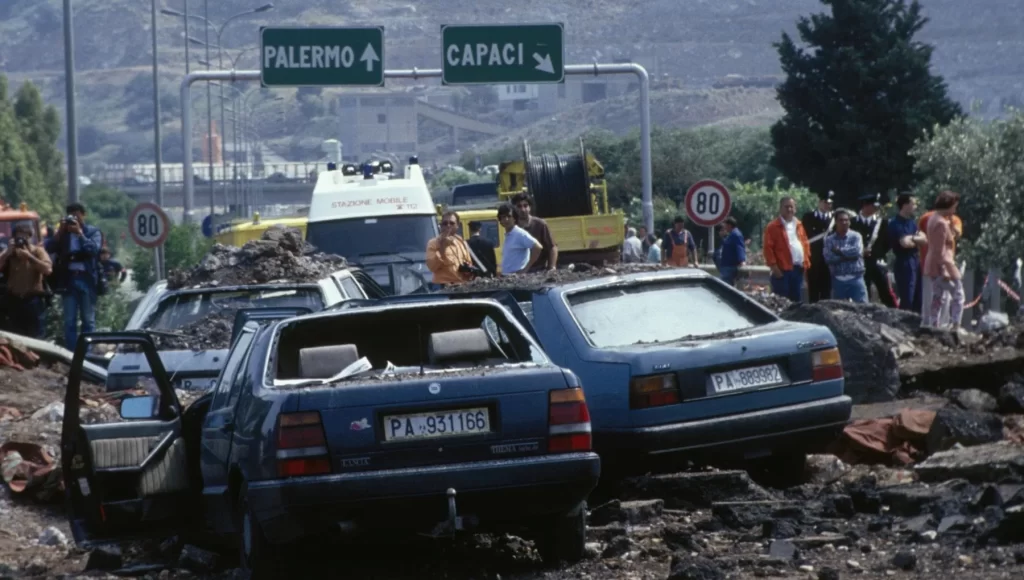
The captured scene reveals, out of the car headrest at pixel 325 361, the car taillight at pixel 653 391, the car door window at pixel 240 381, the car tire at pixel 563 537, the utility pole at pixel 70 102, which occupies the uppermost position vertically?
the utility pole at pixel 70 102

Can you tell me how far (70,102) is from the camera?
27422mm

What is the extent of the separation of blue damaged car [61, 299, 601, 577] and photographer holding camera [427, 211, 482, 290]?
8.57 meters

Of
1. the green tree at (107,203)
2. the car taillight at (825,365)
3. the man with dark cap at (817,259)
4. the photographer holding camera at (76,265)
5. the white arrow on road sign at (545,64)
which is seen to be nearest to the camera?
the car taillight at (825,365)

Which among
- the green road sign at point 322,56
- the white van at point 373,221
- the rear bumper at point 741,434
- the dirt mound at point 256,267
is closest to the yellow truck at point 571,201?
the green road sign at point 322,56

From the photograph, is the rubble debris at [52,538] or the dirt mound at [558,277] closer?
the rubble debris at [52,538]

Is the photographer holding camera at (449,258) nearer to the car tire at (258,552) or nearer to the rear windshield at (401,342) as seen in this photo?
the rear windshield at (401,342)

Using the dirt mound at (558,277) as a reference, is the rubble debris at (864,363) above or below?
below

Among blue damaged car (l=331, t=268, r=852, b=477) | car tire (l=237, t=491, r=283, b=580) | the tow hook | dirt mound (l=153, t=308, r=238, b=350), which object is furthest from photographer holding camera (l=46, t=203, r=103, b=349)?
the tow hook

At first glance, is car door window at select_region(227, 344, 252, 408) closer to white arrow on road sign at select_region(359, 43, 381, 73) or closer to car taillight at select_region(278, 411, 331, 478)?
car taillight at select_region(278, 411, 331, 478)

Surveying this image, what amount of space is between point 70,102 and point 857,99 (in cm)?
4007

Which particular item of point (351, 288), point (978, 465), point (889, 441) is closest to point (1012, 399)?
point (889, 441)

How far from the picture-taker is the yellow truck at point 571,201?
32344mm

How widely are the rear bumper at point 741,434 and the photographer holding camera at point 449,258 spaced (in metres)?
7.59

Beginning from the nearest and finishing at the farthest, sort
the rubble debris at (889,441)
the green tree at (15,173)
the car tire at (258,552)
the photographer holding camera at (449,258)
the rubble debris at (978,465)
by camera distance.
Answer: the car tire at (258,552) < the rubble debris at (978,465) < the rubble debris at (889,441) < the photographer holding camera at (449,258) < the green tree at (15,173)
